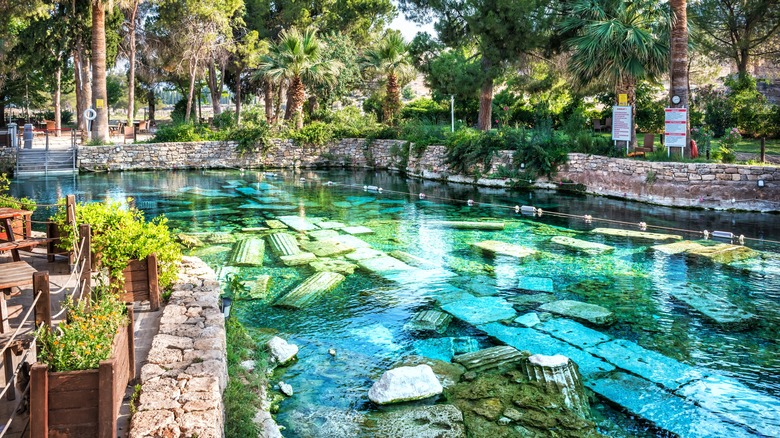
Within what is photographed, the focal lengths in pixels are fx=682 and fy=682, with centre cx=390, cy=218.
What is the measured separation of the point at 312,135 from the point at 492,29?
9167mm

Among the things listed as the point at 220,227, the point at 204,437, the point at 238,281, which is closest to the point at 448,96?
the point at 220,227

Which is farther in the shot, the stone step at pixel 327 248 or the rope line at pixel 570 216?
the rope line at pixel 570 216

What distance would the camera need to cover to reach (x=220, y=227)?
14055mm

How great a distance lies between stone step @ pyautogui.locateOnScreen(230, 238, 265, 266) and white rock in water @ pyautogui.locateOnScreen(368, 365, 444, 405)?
16.8 feet

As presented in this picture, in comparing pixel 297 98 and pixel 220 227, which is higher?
pixel 297 98

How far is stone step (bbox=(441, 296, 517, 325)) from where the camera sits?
796 cm

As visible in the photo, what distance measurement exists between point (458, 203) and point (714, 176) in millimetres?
6024

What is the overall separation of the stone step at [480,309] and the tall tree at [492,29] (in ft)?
53.8

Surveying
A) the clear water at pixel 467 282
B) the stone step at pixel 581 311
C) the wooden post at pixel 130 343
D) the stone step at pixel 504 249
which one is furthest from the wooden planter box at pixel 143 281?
the stone step at pixel 504 249

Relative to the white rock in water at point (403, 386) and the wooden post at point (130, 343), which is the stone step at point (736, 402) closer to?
the white rock in water at point (403, 386)

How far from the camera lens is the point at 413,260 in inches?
431

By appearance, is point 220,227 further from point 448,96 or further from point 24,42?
point 24,42

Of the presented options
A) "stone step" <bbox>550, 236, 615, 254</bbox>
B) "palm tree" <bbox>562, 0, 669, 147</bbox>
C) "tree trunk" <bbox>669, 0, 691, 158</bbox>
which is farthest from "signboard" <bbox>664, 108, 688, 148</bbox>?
"stone step" <bbox>550, 236, 615, 254</bbox>

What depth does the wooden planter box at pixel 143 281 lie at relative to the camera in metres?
6.32
